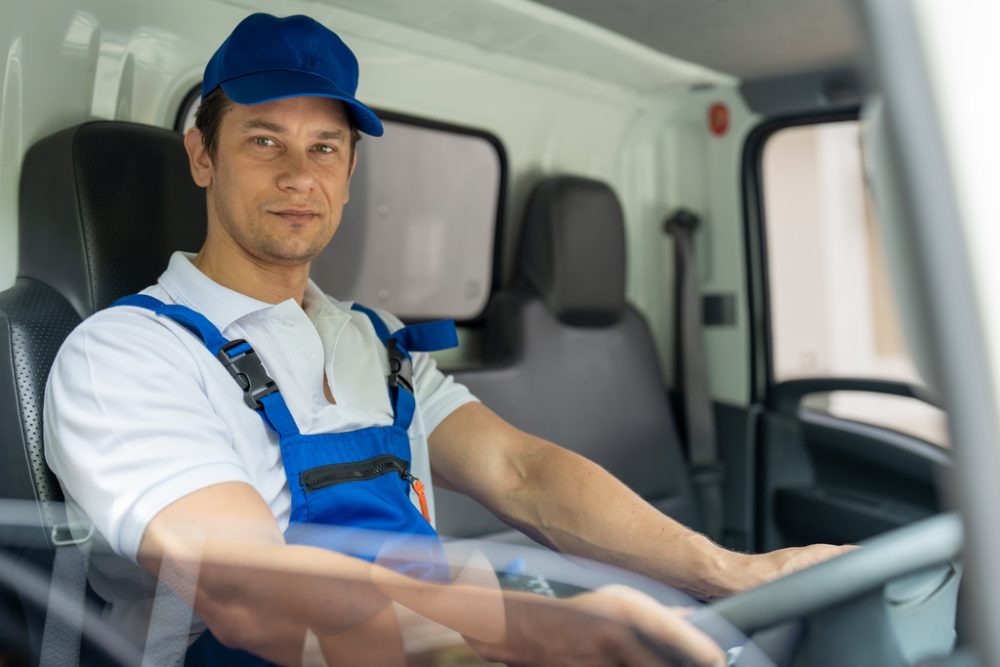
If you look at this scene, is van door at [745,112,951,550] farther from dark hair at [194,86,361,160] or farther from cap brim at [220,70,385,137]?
dark hair at [194,86,361,160]

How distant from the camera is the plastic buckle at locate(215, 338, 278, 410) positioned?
142 cm

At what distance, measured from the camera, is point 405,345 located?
1841mm

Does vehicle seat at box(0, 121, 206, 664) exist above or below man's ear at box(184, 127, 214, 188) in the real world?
below

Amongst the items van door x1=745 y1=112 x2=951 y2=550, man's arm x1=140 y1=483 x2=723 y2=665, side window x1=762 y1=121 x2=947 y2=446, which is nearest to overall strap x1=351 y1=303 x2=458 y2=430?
man's arm x1=140 y1=483 x2=723 y2=665

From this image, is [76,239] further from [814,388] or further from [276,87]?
[814,388]

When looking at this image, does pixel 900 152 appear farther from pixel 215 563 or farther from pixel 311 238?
pixel 311 238

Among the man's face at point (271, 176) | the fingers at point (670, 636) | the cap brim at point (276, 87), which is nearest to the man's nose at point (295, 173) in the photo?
the man's face at point (271, 176)

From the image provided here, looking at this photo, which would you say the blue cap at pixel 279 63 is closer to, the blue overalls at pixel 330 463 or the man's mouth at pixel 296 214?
the man's mouth at pixel 296 214

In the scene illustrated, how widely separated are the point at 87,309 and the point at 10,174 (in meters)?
0.33

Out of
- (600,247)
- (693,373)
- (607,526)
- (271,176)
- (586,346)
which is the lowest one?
(607,526)

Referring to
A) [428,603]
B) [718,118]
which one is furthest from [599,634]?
[718,118]

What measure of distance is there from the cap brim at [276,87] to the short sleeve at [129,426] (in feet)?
1.27

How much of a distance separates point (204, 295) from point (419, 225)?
1.00 m

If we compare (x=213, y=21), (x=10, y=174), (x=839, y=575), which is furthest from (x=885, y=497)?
(x=10, y=174)
